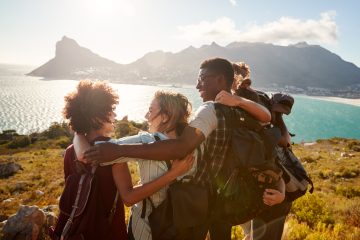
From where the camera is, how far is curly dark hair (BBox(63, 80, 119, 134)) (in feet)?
7.25

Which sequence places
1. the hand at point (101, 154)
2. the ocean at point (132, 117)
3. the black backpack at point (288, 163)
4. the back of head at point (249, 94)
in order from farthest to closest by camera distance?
the ocean at point (132, 117)
the black backpack at point (288, 163)
the back of head at point (249, 94)
the hand at point (101, 154)

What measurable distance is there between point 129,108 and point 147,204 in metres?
119

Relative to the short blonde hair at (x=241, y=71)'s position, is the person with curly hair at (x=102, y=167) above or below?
below

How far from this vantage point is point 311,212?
760 centimetres

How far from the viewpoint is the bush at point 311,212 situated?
7500mm

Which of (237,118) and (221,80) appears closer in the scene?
(237,118)

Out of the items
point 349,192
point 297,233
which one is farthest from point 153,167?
point 349,192

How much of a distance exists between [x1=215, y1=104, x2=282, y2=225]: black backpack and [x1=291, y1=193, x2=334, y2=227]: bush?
229 inches

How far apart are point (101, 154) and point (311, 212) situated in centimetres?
718

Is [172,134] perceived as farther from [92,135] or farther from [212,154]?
[92,135]

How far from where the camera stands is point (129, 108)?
393 ft

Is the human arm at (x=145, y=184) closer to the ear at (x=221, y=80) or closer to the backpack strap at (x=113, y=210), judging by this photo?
the backpack strap at (x=113, y=210)

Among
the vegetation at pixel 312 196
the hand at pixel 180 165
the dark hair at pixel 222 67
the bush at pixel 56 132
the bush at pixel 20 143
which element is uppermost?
the dark hair at pixel 222 67

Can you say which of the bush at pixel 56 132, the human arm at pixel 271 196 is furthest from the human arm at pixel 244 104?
the bush at pixel 56 132
